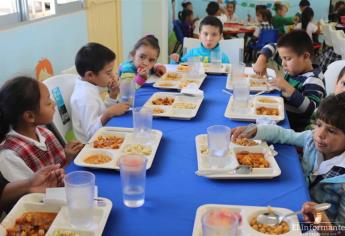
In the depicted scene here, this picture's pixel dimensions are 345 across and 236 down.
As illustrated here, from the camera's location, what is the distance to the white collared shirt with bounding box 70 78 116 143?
6.40 ft

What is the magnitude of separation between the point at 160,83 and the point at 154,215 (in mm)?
1410

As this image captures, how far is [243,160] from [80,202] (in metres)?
0.62

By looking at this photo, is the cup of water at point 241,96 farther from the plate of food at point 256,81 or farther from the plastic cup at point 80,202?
the plastic cup at point 80,202

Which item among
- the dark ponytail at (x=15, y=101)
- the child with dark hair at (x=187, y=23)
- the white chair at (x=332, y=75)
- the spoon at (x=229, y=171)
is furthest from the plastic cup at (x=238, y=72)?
the child with dark hair at (x=187, y=23)

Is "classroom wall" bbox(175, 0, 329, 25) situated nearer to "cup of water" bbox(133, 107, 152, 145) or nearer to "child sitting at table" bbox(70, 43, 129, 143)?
"child sitting at table" bbox(70, 43, 129, 143)

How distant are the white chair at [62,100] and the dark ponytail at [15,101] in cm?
40

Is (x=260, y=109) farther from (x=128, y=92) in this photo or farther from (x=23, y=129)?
(x=23, y=129)

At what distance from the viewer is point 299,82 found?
2.35 metres

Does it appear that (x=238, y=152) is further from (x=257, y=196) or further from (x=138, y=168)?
(x=138, y=168)

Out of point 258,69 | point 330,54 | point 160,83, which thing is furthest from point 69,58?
point 330,54

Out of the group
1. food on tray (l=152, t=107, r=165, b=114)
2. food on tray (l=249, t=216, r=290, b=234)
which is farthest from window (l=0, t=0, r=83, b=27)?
food on tray (l=249, t=216, r=290, b=234)

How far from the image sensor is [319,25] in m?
6.31

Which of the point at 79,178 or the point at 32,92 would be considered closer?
the point at 79,178

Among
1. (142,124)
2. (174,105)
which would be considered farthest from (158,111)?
(142,124)
